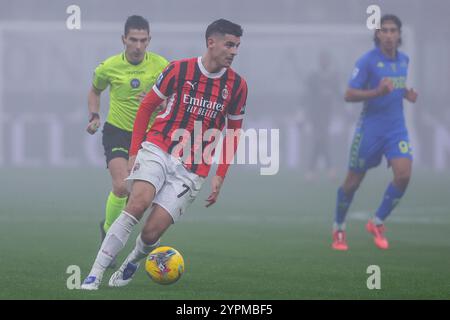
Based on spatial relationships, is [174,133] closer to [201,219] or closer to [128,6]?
[201,219]

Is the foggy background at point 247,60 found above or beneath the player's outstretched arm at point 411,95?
above

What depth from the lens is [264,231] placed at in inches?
562

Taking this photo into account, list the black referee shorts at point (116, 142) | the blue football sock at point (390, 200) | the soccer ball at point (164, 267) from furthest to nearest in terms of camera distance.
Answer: the blue football sock at point (390, 200), the black referee shorts at point (116, 142), the soccer ball at point (164, 267)

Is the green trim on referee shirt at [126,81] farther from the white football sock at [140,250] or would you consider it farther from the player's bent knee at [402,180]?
the player's bent knee at [402,180]

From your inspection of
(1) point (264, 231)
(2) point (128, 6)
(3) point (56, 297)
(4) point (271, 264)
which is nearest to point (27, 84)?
(2) point (128, 6)

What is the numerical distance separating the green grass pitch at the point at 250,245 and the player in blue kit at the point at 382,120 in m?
0.57

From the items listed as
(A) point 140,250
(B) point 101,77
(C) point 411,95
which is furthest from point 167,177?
(C) point 411,95

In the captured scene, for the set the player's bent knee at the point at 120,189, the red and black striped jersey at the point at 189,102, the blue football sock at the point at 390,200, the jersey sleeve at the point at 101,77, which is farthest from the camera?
the blue football sock at the point at 390,200

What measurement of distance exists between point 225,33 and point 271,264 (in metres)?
2.59

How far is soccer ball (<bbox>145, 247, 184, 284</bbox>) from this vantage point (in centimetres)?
895

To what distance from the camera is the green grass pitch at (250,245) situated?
8961 millimetres

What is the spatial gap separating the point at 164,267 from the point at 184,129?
1.04 m

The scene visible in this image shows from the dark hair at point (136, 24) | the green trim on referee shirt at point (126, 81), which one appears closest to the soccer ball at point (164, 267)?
the green trim on referee shirt at point (126, 81)
